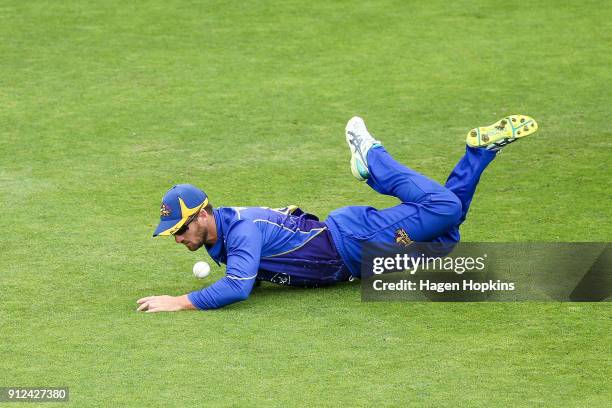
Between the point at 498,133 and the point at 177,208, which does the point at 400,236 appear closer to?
the point at 498,133

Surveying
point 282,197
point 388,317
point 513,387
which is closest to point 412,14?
point 282,197

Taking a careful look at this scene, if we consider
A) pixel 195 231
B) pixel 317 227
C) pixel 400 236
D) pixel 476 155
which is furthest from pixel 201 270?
pixel 476 155

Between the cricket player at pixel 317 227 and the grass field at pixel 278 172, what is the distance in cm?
15

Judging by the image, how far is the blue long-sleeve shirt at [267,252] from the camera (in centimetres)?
716

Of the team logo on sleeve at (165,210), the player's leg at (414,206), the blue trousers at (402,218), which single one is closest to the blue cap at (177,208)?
the team logo on sleeve at (165,210)

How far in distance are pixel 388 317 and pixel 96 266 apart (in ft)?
6.24

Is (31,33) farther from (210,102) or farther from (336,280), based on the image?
(336,280)

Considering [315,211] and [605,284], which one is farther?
[315,211]

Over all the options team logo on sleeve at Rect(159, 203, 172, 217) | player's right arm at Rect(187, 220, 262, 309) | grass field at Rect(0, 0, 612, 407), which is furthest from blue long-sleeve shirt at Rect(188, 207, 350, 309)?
team logo on sleeve at Rect(159, 203, 172, 217)

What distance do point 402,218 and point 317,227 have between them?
0.49 metres

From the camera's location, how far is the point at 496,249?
26.6ft

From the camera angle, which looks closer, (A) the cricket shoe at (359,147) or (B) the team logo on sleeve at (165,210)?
(B) the team logo on sleeve at (165,210)

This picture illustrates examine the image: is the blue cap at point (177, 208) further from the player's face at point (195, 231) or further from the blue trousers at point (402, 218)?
the blue trousers at point (402, 218)

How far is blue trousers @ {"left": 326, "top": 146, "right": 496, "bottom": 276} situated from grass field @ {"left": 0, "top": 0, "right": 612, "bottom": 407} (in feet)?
1.04
